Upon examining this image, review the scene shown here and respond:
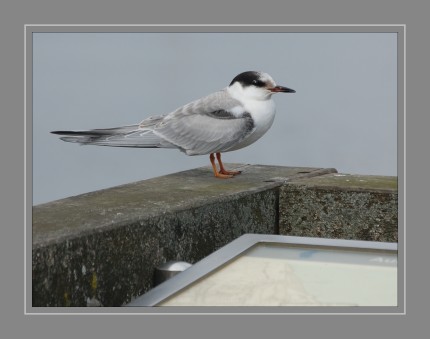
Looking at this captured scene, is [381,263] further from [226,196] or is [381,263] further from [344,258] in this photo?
[226,196]

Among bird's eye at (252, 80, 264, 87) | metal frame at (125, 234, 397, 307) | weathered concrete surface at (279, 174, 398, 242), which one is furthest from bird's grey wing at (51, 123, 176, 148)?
metal frame at (125, 234, 397, 307)

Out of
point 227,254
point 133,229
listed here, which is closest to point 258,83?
point 133,229

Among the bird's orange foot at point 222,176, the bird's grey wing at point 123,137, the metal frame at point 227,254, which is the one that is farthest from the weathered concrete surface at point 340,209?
the metal frame at point 227,254

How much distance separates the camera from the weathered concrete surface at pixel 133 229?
5121 mm

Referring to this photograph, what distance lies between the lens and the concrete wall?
5.19 meters

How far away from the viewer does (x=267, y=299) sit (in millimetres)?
4242

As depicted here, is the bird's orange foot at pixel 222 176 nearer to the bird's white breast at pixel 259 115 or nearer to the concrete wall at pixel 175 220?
the concrete wall at pixel 175 220

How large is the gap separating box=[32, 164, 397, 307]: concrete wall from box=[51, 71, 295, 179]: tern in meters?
0.25

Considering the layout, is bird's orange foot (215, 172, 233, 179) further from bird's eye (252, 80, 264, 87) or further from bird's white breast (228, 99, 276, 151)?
bird's eye (252, 80, 264, 87)

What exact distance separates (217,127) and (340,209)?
3.66 feet

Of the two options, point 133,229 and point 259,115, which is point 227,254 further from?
point 259,115

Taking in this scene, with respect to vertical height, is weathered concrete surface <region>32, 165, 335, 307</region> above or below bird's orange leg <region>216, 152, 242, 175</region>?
below
